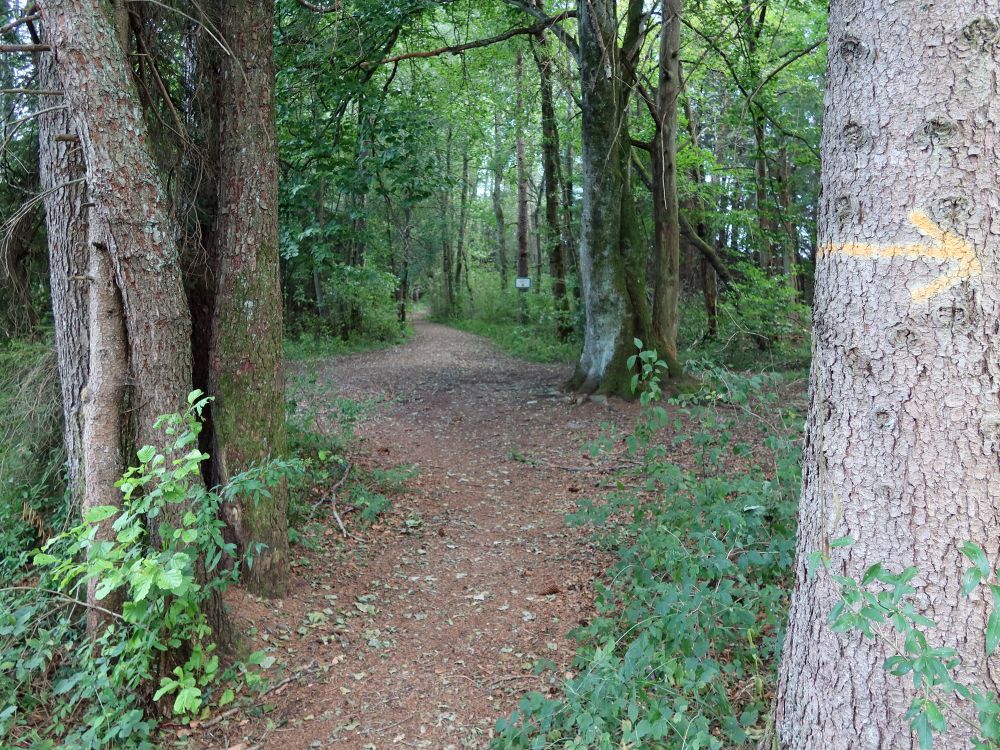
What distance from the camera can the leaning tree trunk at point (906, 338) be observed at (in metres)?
1.87

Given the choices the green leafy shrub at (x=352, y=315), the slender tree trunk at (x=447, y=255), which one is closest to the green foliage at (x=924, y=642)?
the green leafy shrub at (x=352, y=315)

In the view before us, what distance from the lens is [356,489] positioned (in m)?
6.40

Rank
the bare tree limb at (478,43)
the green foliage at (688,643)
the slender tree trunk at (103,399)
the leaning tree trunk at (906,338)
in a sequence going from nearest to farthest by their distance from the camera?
the leaning tree trunk at (906,338), the green foliage at (688,643), the slender tree trunk at (103,399), the bare tree limb at (478,43)

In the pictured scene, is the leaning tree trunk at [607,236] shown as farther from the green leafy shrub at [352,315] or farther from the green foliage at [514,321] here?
the green leafy shrub at [352,315]

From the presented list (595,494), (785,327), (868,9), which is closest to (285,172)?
(595,494)

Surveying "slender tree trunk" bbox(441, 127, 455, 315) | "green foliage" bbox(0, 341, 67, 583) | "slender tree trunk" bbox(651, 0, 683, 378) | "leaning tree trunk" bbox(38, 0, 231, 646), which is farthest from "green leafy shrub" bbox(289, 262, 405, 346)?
"leaning tree trunk" bbox(38, 0, 231, 646)

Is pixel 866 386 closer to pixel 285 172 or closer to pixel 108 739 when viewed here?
pixel 108 739

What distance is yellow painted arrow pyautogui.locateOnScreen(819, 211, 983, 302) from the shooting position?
1.88m

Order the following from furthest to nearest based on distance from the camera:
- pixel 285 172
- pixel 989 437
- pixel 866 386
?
pixel 285 172
pixel 866 386
pixel 989 437

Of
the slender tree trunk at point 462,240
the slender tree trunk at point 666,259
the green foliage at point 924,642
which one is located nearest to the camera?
the green foliage at point 924,642

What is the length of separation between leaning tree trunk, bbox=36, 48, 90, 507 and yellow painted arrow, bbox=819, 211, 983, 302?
12.6 feet

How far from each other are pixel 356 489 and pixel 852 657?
4971 mm

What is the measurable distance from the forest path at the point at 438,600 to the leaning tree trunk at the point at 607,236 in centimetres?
128

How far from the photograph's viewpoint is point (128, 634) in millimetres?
3434
